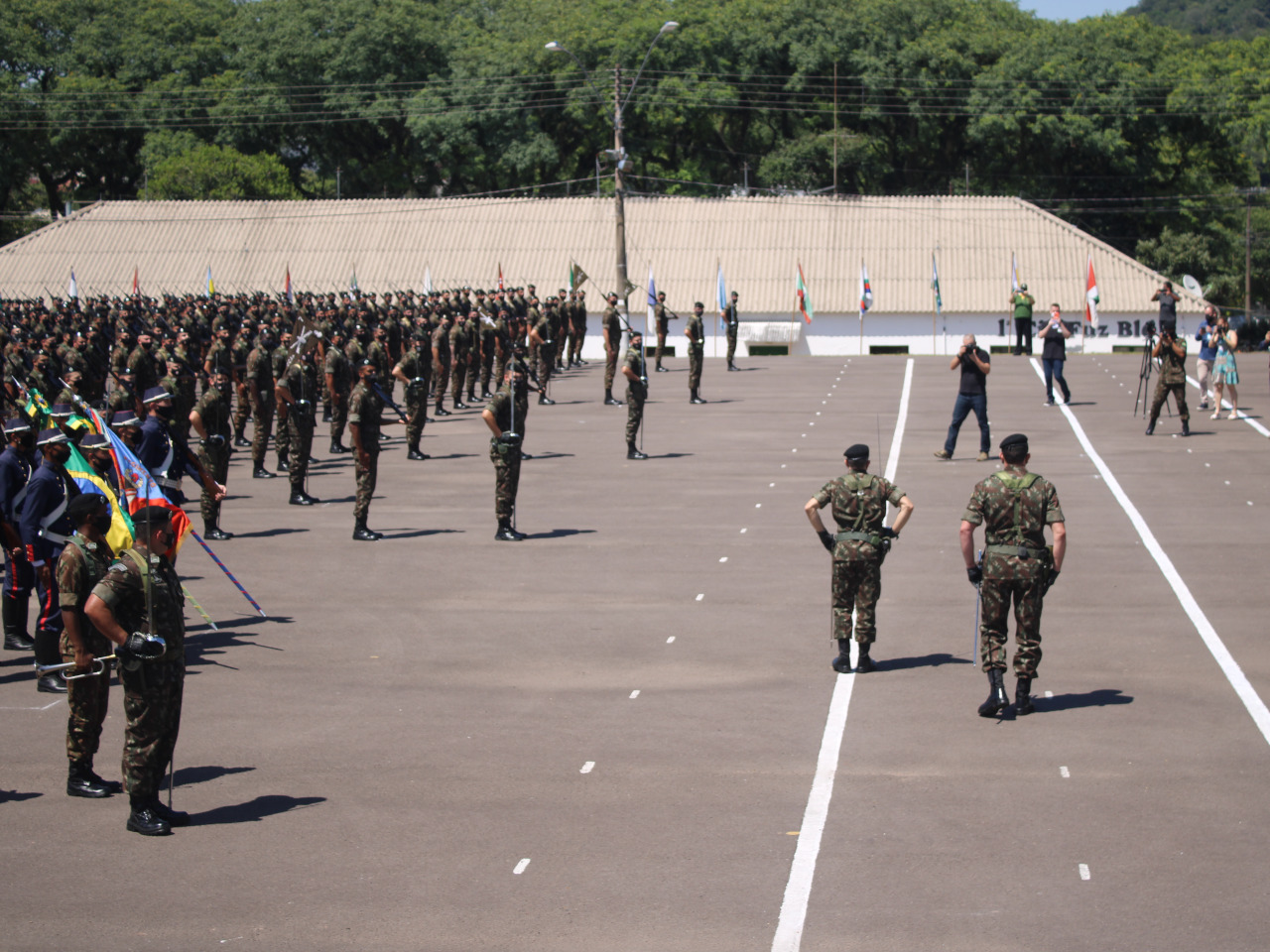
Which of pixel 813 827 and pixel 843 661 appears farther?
pixel 843 661

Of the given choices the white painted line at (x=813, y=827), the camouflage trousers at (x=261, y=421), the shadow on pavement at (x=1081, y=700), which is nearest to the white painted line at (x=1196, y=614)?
the shadow on pavement at (x=1081, y=700)

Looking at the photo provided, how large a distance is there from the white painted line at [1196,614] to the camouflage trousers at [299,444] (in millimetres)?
10221

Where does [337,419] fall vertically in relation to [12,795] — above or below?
above

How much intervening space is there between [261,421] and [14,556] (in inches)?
386

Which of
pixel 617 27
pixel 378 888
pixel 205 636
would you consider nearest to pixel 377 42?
Answer: pixel 617 27

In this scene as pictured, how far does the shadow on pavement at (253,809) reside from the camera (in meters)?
8.99

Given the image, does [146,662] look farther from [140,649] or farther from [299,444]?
[299,444]

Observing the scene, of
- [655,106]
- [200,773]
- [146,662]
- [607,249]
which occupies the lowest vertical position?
[200,773]

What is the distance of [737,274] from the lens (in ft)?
195

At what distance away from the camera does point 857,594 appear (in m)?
12.0

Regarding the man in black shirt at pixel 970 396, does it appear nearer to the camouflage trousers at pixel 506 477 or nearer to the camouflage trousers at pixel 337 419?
the camouflage trousers at pixel 506 477

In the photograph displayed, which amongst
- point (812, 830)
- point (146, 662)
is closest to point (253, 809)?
point (146, 662)

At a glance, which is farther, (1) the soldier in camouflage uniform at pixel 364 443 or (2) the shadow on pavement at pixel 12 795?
(1) the soldier in camouflage uniform at pixel 364 443

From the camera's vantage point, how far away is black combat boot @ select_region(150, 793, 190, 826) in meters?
8.73
